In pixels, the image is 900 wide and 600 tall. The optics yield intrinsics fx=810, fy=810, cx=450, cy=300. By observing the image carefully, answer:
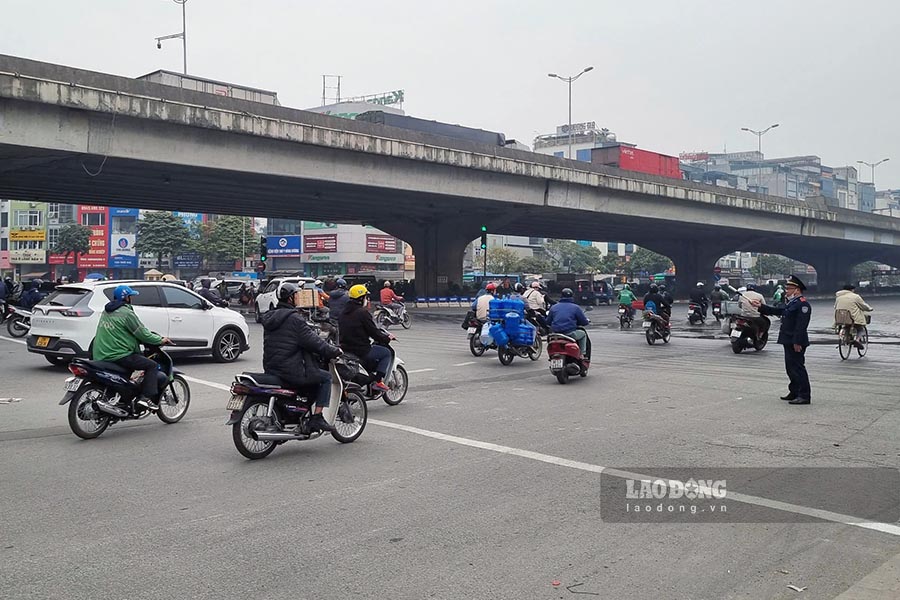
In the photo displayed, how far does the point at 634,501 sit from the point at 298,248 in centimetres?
8542

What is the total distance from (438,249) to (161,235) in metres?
38.5

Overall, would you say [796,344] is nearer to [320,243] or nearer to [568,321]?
[568,321]

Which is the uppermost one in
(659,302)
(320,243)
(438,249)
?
(320,243)

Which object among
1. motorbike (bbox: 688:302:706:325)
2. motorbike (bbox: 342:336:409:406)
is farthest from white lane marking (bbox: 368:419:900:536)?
Answer: motorbike (bbox: 688:302:706:325)

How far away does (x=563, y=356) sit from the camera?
43.1 ft

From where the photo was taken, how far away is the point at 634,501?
6.14 metres

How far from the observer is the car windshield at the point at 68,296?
46.4ft

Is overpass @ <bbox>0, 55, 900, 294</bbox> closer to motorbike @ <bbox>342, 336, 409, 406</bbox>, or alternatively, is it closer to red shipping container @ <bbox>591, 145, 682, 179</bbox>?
red shipping container @ <bbox>591, 145, 682, 179</bbox>

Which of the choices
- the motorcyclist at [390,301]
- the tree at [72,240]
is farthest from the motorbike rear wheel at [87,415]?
the tree at [72,240]

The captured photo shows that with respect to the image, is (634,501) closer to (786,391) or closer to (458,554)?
(458,554)

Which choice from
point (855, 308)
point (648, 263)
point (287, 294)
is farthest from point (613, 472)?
point (648, 263)

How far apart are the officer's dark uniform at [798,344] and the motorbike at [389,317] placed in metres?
15.2

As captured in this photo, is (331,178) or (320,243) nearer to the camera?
(331,178)

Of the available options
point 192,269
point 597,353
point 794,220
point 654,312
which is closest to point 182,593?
point 597,353
